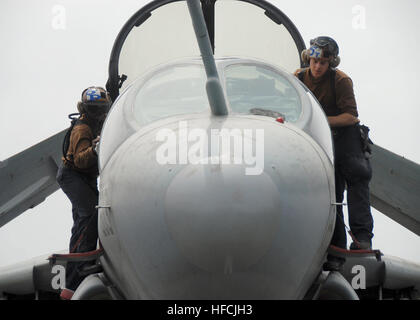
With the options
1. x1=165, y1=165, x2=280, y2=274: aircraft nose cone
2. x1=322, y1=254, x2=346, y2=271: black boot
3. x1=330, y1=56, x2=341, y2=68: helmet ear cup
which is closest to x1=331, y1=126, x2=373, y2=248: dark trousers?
x1=330, y1=56, x2=341, y2=68: helmet ear cup

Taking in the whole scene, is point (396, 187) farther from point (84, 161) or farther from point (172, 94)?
point (172, 94)

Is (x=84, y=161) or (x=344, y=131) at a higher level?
(x=344, y=131)

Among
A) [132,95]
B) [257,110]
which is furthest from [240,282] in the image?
[132,95]

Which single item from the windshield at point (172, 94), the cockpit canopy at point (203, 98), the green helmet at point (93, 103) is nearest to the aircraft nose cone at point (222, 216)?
the cockpit canopy at point (203, 98)

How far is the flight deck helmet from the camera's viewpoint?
697cm

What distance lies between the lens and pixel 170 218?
4.13 meters

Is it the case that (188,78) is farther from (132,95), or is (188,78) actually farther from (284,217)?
(284,217)

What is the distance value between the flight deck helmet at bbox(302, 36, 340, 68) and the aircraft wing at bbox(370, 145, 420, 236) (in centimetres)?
176

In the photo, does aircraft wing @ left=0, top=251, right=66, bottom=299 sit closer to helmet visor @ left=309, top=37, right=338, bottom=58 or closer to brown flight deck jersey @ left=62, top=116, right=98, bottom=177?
brown flight deck jersey @ left=62, top=116, right=98, bottom=177

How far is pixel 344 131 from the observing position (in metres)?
6.91

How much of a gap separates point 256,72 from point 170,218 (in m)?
2.15

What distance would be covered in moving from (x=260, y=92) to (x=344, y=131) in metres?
1.56

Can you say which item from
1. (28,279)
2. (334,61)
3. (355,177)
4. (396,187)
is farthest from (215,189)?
(396,187)

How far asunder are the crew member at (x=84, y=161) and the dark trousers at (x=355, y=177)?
224 centimetres
